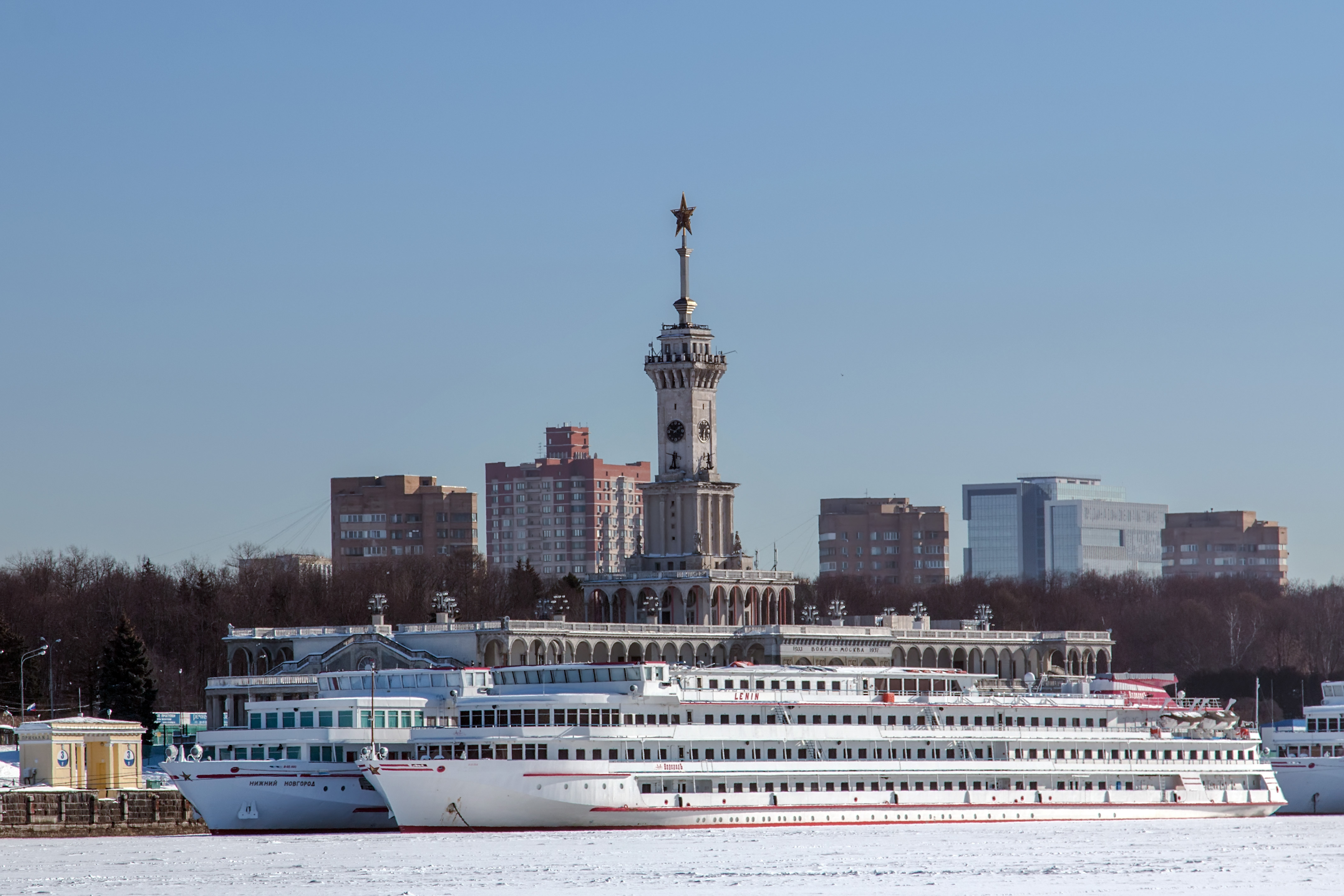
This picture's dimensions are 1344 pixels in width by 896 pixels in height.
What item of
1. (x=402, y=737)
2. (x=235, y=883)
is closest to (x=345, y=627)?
(x=402, y=737)

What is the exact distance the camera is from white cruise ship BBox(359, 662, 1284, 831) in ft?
335

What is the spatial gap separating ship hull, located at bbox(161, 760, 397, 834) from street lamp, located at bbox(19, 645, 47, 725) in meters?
27.4

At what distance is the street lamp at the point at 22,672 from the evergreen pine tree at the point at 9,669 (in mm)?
266

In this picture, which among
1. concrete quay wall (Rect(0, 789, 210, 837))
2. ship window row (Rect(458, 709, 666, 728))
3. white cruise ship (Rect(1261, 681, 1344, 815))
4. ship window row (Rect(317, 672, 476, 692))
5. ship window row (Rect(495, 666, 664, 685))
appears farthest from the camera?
white cruise ship (Rect(1261, 681, 1344, 815))

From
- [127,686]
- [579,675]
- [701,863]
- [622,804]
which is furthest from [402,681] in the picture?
[701,863]

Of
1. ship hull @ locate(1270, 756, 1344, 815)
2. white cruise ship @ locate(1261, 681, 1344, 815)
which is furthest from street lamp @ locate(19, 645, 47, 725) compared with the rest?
white cruise ship @ locate(1261, 681, 1344, 815)

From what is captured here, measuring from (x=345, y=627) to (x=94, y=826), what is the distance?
4780 cm

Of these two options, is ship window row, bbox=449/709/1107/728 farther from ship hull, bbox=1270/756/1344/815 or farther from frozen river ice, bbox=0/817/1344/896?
ship hull, bbox=1270/756/1344/815

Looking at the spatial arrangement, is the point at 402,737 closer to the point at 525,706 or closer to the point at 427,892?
the point at 525,706

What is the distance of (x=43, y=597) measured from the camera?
170375mm

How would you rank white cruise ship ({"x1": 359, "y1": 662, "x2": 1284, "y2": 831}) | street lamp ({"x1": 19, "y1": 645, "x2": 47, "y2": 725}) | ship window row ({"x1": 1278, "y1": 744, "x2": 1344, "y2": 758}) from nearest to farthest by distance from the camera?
white cruise ship ({"x1": 359, "y1": 662, "x2": 1284, "y2": 831}) → ship window row ({"x1": 1278, "y1": 744, "x2": 1344, "y2": 758}) → street lamp ({"x1": 19, "y1": 645, "x2": 47, "y2": 725})

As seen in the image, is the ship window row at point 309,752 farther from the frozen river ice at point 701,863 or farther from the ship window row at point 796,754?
the frozen river ice at point 701,863

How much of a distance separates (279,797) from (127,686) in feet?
115

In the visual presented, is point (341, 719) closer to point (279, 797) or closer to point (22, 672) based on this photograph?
point (279, 797)
